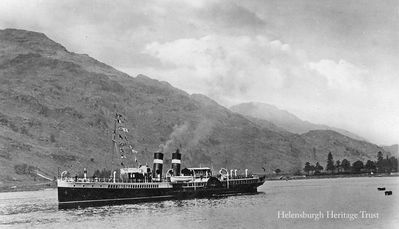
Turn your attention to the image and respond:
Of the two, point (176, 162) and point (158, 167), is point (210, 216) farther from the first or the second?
point (176, 162)

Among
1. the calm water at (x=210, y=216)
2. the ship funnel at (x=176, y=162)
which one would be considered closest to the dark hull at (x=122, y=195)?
the ship funnel at (x=176, y=162)

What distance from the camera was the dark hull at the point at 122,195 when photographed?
83.9 metres

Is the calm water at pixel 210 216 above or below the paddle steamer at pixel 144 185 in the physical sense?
below

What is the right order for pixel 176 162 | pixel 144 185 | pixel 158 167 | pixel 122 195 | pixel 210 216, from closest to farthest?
1. pixel 210 216
2. pixel 122 195
3. pixel 144 185
4. pixel 158 167
5. pixel 176 162

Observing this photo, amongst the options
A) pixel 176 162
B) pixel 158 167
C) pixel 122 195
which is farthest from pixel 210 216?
pixel 176 162

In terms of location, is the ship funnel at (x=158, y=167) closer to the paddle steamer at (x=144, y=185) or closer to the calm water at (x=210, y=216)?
the paddle steamer at (x=144, y=185)

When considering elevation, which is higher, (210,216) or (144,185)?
(144,185)

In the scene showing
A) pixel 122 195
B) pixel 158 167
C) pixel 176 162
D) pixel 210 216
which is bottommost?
pixel 210 216

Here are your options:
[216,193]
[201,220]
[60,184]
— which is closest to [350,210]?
[201,220]

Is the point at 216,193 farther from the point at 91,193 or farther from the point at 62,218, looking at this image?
the point at 62,218

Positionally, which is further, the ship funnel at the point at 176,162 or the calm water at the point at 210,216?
the ship funnel at the point at 176,162

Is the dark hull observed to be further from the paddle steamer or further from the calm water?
the calm water

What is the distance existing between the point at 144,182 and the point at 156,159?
18.8 feet

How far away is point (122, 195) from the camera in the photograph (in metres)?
88.6
